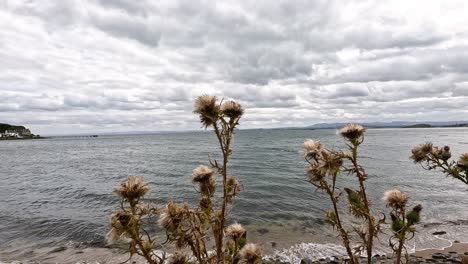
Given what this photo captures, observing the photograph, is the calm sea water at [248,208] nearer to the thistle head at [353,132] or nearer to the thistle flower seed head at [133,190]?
the thistle flower seed head at [133,190]

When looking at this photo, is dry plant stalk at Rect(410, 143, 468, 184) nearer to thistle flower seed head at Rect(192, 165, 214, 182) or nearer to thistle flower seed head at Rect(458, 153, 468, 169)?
thistle flower seed head at Rect(458, 153, 468, 169)

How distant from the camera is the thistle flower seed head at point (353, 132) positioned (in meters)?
3.08

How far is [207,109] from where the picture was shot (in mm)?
2881

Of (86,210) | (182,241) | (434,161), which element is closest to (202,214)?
(182,241)

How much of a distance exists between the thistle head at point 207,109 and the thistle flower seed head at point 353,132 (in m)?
1.37

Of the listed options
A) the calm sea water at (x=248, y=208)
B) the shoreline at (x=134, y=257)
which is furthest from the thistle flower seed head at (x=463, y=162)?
the shoreline at (x=134, y=257)

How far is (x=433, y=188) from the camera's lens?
936 inches

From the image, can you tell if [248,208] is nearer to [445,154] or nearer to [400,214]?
[445,154]

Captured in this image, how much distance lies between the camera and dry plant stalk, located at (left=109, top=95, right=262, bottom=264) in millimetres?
2314

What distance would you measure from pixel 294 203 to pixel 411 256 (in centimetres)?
842

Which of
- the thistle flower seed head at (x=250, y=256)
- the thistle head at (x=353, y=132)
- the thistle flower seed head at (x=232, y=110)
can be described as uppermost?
the thistle flower seed head at (x=232, y=110)

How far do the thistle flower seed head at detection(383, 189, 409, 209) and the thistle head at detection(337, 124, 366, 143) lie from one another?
674 millimetres

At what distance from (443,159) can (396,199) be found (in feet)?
3.64

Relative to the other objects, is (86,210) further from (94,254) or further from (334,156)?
(334,156)
